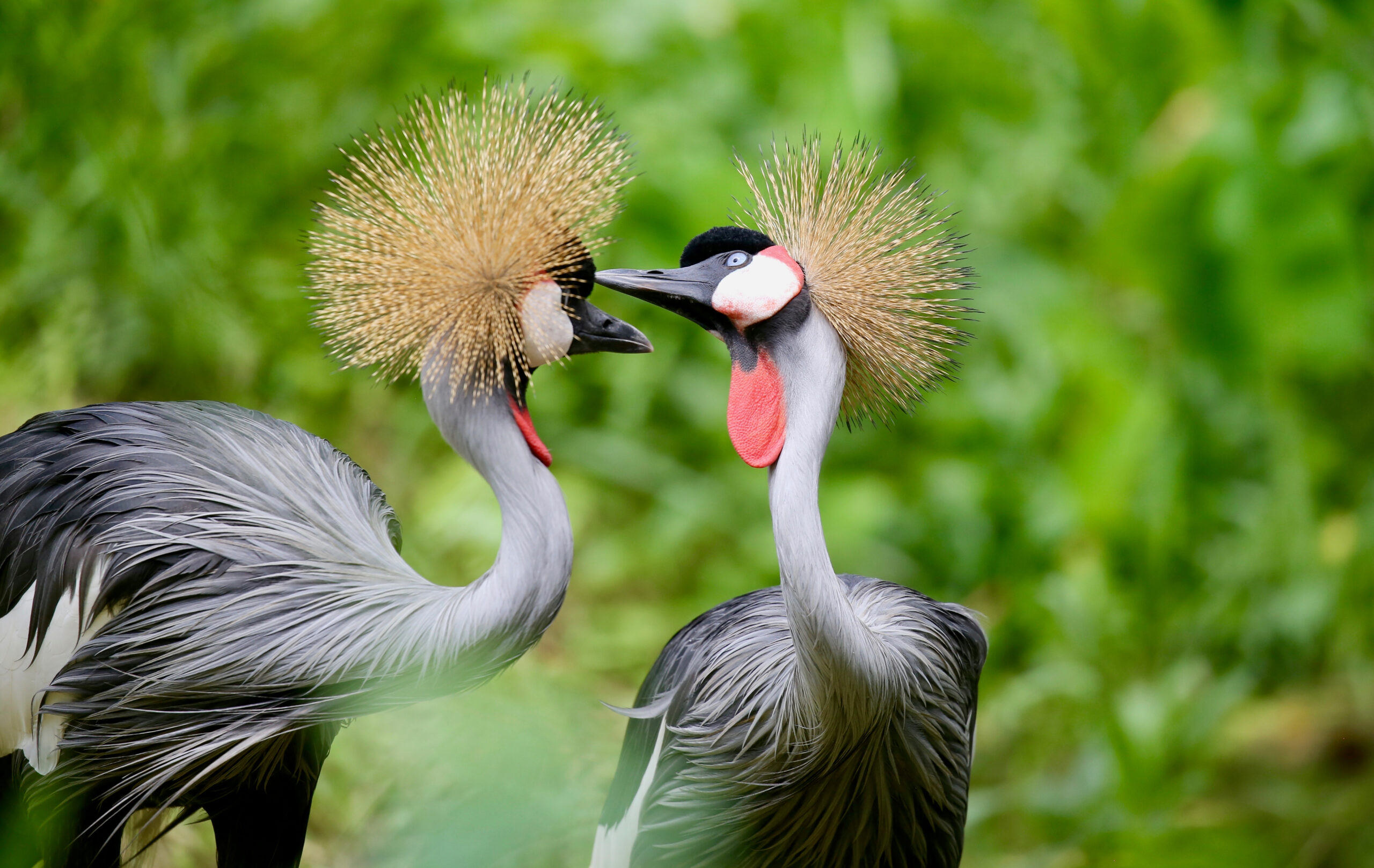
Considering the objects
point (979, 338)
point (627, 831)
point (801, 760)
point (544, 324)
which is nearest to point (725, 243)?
point (544, 324)

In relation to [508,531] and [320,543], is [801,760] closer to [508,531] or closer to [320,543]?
[508,531]

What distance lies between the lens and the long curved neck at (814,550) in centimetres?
84

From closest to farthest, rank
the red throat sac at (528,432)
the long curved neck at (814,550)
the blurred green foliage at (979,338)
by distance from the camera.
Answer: the long curved neck at (814,550) < the red throat sac at (528,432) < the blurred green foliage at (979,338)

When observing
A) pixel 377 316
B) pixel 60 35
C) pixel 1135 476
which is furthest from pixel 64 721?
pixel 1135 476

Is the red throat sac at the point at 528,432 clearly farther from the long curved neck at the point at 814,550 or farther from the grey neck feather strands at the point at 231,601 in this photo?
the long curved neck at the point at 814,550

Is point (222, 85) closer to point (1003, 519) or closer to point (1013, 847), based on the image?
point (1003, 519)

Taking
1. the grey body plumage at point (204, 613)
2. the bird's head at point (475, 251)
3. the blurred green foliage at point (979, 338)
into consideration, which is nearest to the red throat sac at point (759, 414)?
the bird's head at point (475, 251)

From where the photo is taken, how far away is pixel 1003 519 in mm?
2018

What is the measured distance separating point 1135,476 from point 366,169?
139 cm

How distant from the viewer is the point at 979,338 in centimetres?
220

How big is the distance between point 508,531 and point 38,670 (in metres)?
0.39

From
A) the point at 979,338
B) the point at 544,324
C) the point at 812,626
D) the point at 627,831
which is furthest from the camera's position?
the point at 979,338

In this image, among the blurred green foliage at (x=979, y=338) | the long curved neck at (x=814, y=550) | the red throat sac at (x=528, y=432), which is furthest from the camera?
the blurred green foliage at (x=979, y=338)

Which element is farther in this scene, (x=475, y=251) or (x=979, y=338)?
(x=979, y=338)
